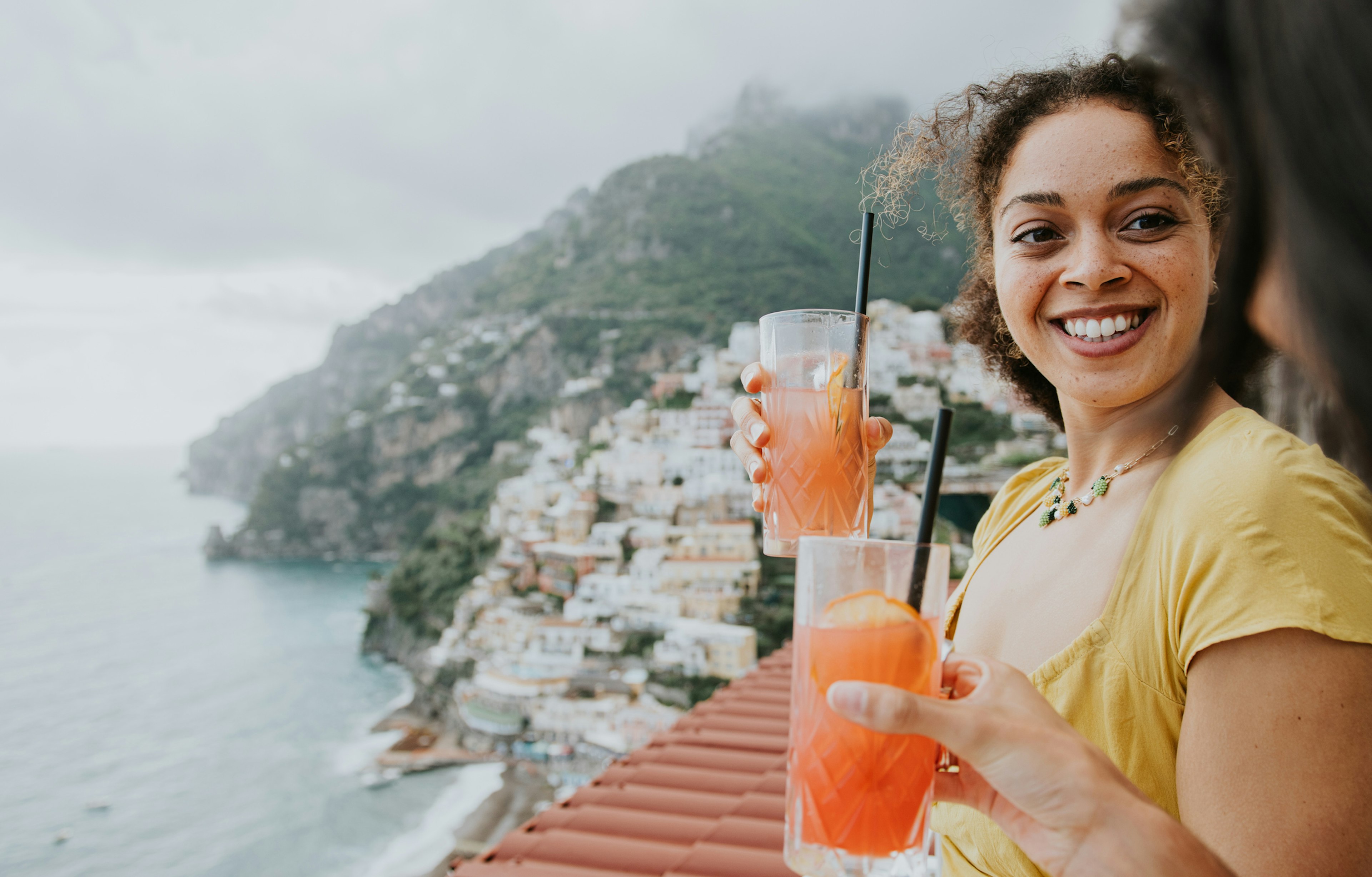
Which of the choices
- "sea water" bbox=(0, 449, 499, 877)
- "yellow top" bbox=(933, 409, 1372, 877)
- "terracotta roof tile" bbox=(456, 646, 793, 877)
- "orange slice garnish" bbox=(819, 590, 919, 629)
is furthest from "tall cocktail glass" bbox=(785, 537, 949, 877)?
"sea water" bbox=(0, 449, 499, 877)

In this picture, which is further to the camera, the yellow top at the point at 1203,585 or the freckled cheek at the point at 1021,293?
the freckled cheek at the point at 1021,293

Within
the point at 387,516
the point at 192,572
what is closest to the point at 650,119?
the point at 387,516

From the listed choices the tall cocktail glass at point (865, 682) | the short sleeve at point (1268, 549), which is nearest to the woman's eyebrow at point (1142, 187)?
the short sleeve at point (1268, 549)

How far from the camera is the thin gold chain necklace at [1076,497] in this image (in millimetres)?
937

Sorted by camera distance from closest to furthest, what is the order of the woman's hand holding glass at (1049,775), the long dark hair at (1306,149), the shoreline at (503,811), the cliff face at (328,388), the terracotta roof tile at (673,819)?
the long dark hair at (1306,149) < the woman's hand holding glass at (1049,775) < the terracotta roof tile at (673,819) < the shoreline at (503,811) < the cliff face at (328,388)

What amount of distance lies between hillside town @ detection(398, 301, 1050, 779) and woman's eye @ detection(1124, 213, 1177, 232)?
2117 cm

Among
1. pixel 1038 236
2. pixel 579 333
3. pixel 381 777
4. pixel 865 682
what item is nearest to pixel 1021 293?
pixel 1038 236

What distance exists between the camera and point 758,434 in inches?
45.5

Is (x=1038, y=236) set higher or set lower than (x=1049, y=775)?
higher

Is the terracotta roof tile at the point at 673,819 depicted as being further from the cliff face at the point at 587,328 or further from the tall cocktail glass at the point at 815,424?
the cliff face at the point at 587,328

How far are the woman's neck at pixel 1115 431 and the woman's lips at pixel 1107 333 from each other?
→ 0.07 meters

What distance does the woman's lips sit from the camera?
34.1 inches

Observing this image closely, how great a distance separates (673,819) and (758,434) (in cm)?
130

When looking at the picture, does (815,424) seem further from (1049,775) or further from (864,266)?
(1049,775)
